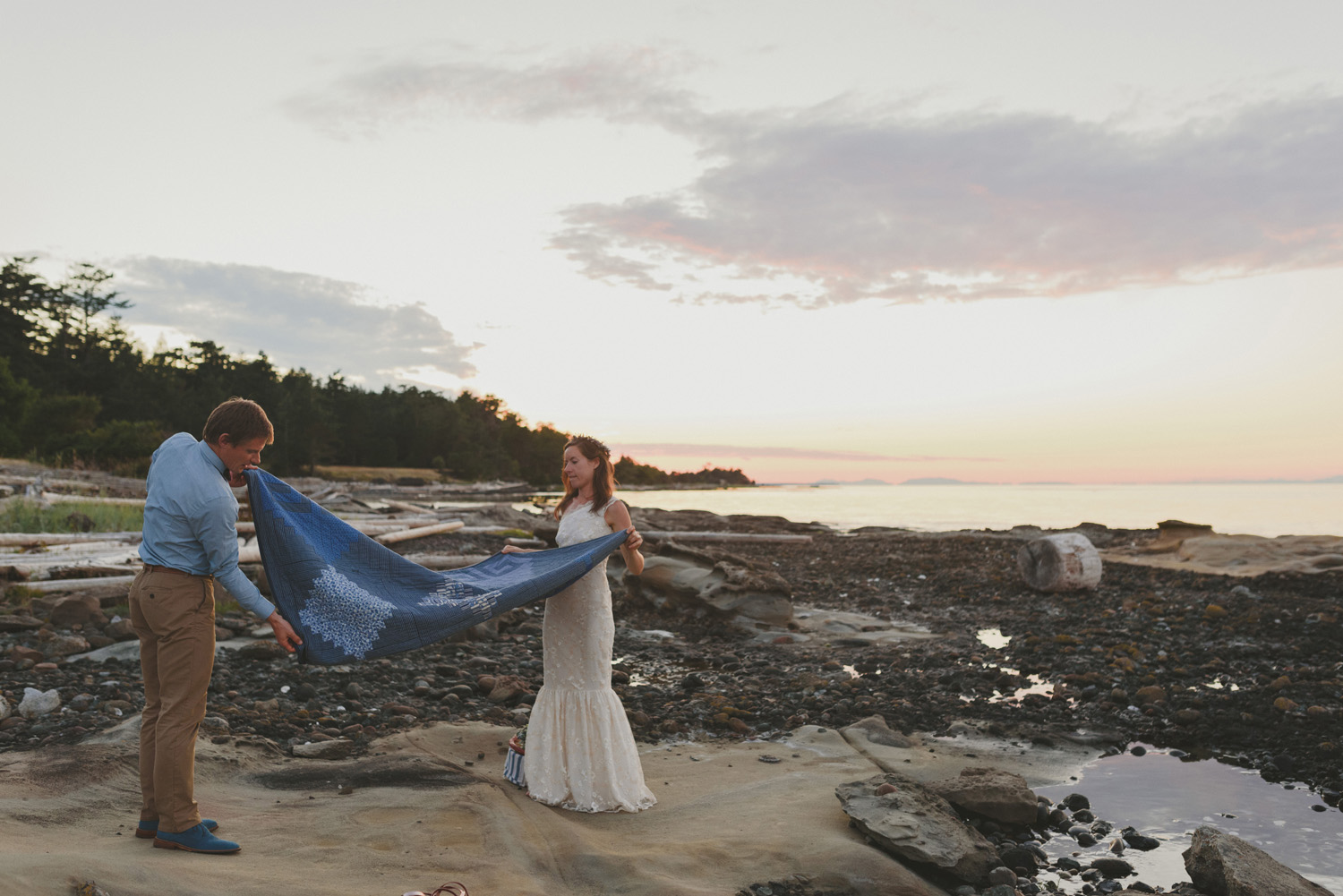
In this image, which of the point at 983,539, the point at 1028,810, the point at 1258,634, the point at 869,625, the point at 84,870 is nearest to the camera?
the point at 84,870

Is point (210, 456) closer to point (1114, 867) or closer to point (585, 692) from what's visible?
point (585, 692)

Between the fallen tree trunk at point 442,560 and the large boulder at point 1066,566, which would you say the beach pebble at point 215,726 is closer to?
the fallen tree trunk at point 442,560

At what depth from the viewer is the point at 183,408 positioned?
71.2 metres

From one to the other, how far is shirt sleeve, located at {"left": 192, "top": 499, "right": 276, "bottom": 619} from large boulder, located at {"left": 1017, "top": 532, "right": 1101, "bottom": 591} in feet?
48.4

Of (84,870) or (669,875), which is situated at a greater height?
(84,870)

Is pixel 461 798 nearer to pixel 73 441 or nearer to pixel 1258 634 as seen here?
pixel 1258 634

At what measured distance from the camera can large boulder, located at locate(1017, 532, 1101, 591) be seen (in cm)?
1534

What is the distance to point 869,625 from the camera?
12.9 metres

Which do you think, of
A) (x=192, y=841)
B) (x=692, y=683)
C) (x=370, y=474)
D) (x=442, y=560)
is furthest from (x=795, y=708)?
(x=370, y=474)

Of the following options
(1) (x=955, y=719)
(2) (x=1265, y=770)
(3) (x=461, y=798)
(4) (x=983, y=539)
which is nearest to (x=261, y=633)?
(3) (x=461, y=798)

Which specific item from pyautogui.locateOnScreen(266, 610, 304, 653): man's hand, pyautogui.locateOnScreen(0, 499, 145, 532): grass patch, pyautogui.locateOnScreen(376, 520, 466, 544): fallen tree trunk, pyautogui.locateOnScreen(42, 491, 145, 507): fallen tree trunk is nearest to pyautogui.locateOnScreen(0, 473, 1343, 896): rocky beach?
pyautogui.locateOnScreen(266, 610, 304, 653): man's hand

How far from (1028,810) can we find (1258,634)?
26.8 ft

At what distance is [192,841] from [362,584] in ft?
5.50

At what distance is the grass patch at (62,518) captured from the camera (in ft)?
52.3
